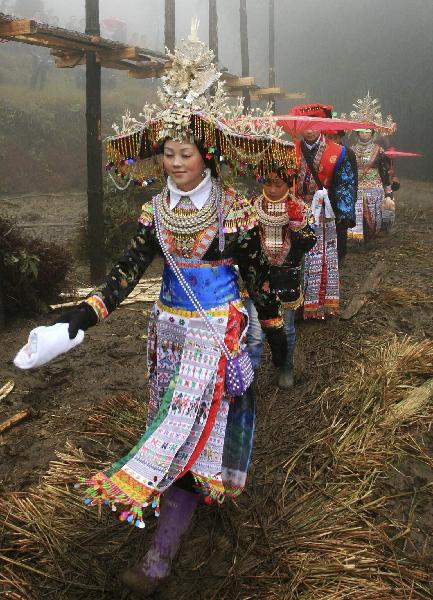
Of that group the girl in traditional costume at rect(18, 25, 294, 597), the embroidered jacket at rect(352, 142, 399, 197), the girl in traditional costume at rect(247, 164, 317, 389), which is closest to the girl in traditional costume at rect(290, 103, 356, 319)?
the girl in traditional costume at rect(247, 164, 317, 389)

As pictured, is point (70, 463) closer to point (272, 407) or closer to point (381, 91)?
point (272, 407)

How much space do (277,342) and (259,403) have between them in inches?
66.1

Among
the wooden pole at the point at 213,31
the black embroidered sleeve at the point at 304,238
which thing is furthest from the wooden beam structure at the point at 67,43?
the wooden pole at the point at 213,31

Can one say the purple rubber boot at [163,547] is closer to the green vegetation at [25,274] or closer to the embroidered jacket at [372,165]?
the green vegetation at [25,274]

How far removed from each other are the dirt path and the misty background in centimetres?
1349

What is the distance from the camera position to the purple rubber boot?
8.00ft

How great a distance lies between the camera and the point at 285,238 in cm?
439

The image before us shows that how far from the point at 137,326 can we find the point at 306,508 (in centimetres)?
347

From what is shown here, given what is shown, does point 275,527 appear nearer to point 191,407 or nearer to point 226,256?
point 191,407

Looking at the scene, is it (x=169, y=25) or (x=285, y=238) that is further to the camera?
(x=169, y=25)

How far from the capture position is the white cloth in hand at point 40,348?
6.76ft

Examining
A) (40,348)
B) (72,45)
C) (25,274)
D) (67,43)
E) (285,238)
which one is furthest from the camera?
(72,45)

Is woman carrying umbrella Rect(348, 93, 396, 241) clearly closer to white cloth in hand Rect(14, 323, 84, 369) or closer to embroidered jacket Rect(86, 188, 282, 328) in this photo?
embroidered jacket Rect(86, 188, 282, 328)

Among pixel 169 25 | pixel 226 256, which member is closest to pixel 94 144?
pixel 226 256
